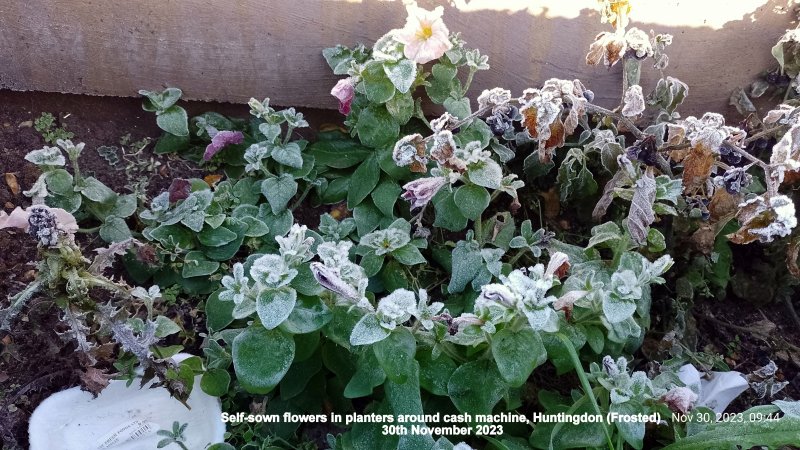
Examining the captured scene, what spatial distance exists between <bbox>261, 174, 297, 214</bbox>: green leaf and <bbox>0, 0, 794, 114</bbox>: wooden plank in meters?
0.38

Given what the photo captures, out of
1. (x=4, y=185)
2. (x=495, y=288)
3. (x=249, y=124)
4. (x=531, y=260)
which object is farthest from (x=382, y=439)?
(x=4, y=185)

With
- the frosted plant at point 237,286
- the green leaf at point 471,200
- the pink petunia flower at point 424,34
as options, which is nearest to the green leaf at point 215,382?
the frosted plant at point 237,286

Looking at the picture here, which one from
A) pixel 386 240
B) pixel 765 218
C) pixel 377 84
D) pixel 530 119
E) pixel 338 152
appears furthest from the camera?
pixel 338 152

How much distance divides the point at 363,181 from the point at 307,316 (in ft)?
2.12

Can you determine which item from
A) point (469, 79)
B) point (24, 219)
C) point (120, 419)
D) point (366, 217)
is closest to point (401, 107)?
point (469, 79)

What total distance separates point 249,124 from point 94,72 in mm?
491

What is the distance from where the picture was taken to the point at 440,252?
1828mm

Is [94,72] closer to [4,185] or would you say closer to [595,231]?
[4,185]

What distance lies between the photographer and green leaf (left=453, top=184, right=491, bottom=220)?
1661 millimetres

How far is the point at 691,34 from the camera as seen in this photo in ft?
6.47

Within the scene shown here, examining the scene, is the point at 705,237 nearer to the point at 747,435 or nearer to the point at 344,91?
the point at 747,435

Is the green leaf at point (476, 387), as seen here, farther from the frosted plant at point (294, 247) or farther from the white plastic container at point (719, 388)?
the white plastic container at point (719, 388)

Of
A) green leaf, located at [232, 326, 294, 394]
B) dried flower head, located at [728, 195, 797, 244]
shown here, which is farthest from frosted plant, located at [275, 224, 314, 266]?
dried flower head, located at [728, 195, 797, 244]

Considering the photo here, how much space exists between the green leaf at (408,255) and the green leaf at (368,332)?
407 mm
